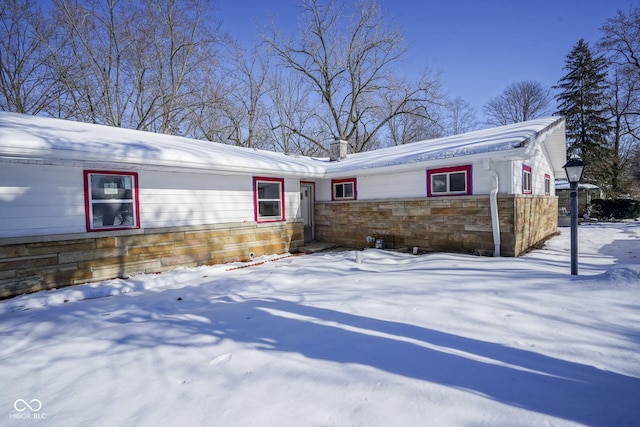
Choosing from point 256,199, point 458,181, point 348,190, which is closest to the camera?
point 458,181

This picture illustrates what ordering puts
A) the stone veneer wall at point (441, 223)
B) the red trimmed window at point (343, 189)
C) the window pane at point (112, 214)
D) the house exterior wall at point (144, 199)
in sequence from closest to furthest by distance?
1. the house exterior wall at point (144, 199)
2. the window pane at point (112, 214)
3. the stone veneer wall at point (441, 223)
4. the red trimmed window at point (343, 189)

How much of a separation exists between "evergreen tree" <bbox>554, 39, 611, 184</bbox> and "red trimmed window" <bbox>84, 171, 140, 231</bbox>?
26.1 metres

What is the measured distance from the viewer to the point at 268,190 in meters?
9.07

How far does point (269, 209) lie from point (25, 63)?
1656 centimetres

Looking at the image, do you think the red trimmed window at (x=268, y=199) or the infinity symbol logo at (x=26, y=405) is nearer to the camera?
the infinity symbol logo at (x=26, y=405)

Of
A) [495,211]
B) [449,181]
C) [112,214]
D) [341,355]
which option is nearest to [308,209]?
[449,181]

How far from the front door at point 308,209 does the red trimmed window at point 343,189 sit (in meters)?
0.90

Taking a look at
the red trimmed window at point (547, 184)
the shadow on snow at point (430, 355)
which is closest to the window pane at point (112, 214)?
the shadow on snow at point (430, 355)

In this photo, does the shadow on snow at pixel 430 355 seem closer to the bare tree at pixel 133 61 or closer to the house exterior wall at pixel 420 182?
the house exterior wall at pixel 420 182

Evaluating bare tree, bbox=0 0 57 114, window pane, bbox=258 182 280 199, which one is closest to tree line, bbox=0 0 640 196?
bare tree, bbox=0 0 57 114

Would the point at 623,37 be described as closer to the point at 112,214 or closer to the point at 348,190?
the point at 348,190

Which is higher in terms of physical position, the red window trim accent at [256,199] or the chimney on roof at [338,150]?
the chimney on roof at [338,150]

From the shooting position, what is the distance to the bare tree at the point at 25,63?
1470 cm

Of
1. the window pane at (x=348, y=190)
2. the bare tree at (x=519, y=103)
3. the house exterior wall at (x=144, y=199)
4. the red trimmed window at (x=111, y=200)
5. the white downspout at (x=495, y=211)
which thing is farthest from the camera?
the bare tree at (x=519, y=103)
